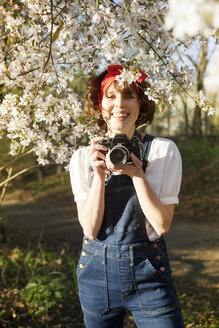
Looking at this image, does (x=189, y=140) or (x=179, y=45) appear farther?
(x=189, y=140)

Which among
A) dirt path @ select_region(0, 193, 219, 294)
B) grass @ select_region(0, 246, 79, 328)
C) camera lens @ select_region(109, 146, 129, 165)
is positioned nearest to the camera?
camera lens @ select_region(109, 146, 129, 165)

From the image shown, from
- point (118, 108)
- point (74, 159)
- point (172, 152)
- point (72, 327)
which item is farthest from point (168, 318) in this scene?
point (72, 327)

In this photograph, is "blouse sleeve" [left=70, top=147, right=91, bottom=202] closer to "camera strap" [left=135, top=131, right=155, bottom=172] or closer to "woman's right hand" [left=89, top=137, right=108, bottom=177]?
"woman's right hand" [left=89, top=137, right=108, bottom=177]

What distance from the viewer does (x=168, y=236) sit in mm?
6508

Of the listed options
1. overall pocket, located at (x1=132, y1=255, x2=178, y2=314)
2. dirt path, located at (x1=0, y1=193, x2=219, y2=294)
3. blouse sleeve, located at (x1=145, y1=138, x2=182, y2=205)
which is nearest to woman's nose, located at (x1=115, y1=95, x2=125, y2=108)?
blouse sleeve, located at (x1=145, y1=138, x2=182, y2=205)

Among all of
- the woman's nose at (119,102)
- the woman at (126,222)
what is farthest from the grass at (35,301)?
the woman's nose at (119,102)

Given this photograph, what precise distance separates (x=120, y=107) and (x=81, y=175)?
38 cm

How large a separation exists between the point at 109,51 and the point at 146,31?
0.33 metres

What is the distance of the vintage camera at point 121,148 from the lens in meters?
1.44

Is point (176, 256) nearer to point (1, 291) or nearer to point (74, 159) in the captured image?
point (1, 291)

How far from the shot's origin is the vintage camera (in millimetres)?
1437

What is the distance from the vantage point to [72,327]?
3234 mm

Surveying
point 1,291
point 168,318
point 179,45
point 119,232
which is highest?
point 179,45

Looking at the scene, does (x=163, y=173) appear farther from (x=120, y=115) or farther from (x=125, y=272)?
(x=125, y=272)
